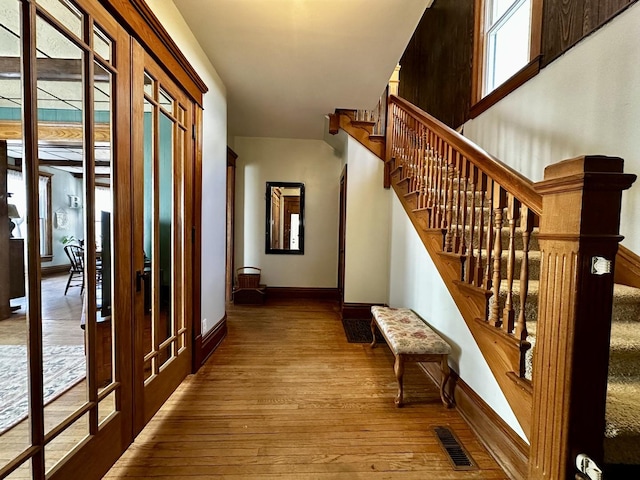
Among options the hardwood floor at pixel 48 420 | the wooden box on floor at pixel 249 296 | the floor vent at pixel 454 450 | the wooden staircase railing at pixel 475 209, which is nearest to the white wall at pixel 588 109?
the wooden staircase railing at pixel 475 209

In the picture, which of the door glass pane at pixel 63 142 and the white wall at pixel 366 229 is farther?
the white wall at pixel 366 229

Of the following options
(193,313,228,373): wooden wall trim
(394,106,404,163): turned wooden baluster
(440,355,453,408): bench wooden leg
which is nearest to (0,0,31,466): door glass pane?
(193,313,228,373): wooden wall trim

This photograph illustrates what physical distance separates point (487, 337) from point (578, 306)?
0.74 meters

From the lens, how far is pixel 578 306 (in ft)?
3.19

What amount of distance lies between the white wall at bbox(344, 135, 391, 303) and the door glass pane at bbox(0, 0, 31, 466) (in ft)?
10.5

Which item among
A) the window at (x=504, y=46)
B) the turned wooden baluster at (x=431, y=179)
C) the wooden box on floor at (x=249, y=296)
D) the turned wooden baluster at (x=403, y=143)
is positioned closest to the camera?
the turned wooden baluster at (x=431, y=179)

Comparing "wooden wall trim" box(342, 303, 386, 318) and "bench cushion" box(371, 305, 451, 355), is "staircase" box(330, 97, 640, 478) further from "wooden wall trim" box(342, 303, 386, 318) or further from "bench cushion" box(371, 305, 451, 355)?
"wooden wall trim" box(342, 303, 386, 318)

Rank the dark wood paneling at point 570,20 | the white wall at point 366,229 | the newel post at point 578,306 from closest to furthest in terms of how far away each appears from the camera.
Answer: the newel post at point 578,306
the dark wood paneling at point 570,20
the white wall at point 366,229

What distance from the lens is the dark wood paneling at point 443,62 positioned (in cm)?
352

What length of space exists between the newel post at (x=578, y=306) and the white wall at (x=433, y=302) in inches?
22.2

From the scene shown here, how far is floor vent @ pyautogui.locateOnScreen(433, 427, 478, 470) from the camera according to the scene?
5.06 feet

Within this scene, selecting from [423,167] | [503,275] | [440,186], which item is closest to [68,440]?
[503,275]

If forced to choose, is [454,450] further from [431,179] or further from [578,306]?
[431,179]

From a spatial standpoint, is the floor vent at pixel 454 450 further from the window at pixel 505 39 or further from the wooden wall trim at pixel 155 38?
the window at pixel 505 39
